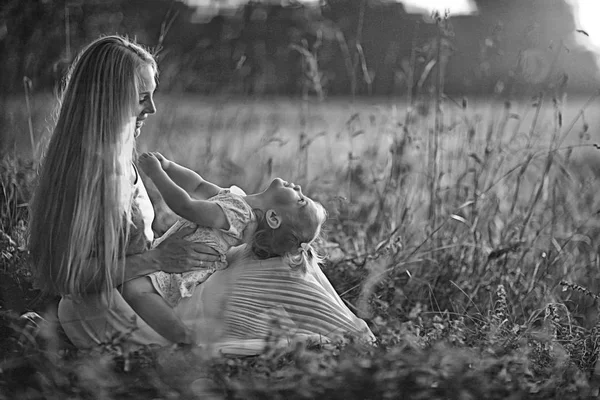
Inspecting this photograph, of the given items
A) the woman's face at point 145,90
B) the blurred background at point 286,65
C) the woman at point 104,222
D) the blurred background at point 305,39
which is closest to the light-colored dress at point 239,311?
the woman at point 104,222

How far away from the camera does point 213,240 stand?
2.77 meters

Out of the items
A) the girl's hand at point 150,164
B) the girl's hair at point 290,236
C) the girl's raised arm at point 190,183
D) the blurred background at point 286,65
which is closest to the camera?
the girl's hand at point 150,164

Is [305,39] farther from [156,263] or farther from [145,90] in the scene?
[156,263]

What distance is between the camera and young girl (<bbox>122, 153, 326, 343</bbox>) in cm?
259

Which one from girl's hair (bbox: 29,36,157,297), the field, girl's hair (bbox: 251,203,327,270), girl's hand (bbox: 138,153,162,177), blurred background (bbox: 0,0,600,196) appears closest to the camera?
the field

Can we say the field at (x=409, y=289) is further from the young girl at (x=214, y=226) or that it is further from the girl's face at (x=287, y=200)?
the girl's face at (x=287, y=200)

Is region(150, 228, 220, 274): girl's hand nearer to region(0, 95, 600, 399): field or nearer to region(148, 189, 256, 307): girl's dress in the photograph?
region(148, 189, 256, 307): girl's dress

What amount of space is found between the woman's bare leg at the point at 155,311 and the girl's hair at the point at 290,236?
0.43m

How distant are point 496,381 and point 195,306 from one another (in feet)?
3.21

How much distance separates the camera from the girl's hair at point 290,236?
284cm

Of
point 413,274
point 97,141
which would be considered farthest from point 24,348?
point 413,274

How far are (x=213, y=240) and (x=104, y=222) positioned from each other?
0.39 m

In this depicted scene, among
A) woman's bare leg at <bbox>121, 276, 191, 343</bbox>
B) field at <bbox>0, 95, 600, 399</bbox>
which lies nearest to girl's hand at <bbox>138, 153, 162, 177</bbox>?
woman's bare leg at <bbox>121, 276, 191, 343</bbox>

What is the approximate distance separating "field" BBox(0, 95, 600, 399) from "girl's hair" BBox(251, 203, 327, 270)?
1.19 feet
